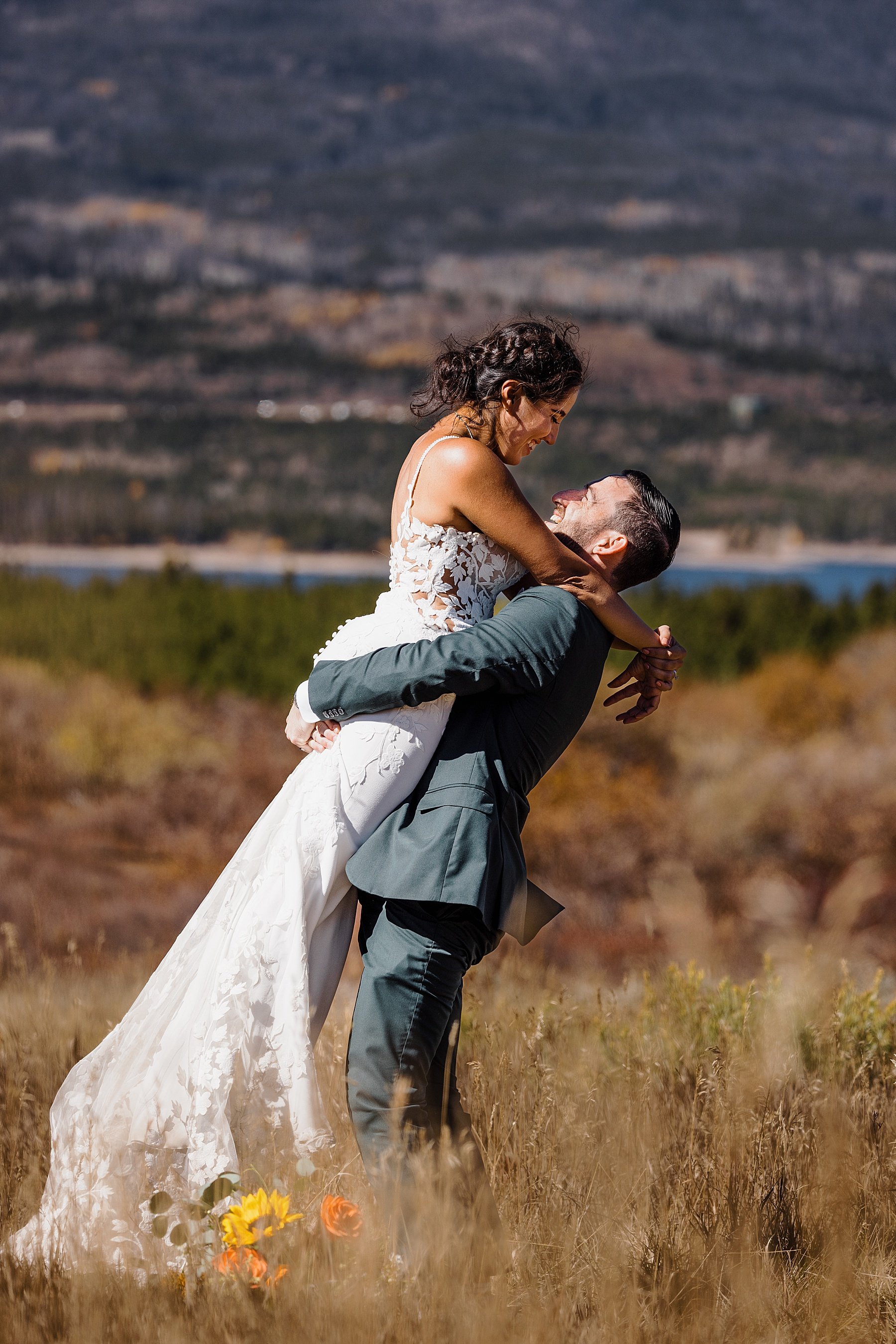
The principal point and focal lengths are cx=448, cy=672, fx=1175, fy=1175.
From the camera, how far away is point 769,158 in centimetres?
5950

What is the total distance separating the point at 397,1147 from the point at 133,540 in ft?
105

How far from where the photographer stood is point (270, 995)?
8.04ft

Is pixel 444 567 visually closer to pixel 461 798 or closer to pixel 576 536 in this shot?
pixel 576 536

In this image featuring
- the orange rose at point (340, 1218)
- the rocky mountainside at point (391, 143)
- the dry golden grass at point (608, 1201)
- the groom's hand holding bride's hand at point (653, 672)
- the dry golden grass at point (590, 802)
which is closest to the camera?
the dry golden grass at point (608, 1201)

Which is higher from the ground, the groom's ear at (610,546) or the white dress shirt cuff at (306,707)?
the groom's ear at (610,546)

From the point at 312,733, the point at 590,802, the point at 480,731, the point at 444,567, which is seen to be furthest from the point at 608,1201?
the point at 590,802

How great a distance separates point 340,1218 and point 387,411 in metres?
44.8

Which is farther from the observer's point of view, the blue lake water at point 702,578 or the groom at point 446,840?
the blue lake water at point 702,578

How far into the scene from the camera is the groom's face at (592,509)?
2557mm

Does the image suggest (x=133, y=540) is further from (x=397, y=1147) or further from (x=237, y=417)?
(x=397, y=1147)

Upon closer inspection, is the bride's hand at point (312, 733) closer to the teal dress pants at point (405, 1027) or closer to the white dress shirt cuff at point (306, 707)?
the white dress shirt cuff at point (306, 707)

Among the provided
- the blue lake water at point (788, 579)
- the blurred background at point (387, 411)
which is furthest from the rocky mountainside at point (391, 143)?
the blue lake water at point (788, 579)

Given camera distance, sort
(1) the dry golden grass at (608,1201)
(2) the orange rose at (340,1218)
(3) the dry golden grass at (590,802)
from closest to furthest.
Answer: (1) the dry golden grass at (608,1201), (2) the orange rose at (340,1218), (3) the dry golden grass at (590,802)

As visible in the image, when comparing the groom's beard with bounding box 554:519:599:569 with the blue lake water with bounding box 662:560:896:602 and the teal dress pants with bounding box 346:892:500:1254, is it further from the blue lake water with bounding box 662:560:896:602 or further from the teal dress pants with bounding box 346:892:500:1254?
the blue lake water with bounding box 662:560:896:602
